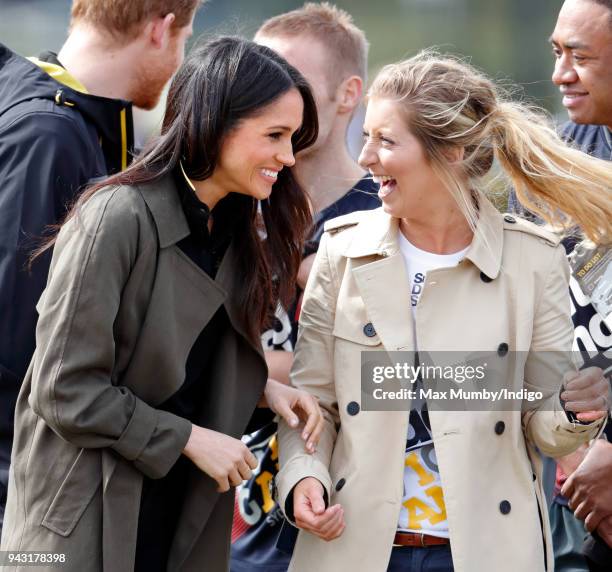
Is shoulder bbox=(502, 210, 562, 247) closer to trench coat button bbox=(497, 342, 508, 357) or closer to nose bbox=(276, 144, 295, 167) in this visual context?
trench coat button bbox=(497, 342, 508, 357)

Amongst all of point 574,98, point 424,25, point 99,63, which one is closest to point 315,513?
point 99,63

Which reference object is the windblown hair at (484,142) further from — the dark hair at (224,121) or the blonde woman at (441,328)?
the dark hair at (224,121)

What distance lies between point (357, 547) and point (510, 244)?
3.11ft

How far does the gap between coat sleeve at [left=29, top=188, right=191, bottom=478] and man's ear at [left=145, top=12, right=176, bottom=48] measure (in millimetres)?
1233

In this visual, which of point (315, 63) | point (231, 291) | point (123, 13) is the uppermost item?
point (123, 13)

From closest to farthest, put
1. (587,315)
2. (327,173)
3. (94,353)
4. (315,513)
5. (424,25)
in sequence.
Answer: (94,353)
(315,513)
(587,315)
(327,173)
(424,25)

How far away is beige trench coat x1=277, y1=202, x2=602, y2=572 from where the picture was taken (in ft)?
8.93

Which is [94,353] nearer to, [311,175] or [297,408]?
[297,408]

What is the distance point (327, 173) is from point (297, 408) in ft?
4.16

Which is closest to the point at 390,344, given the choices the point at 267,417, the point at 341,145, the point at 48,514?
the point at 267,417

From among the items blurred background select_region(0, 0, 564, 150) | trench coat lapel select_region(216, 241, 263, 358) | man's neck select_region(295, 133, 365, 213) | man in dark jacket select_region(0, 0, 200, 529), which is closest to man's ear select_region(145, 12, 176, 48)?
man in dark jacket select_region(0, 0, 200, 529)

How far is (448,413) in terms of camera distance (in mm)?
2773

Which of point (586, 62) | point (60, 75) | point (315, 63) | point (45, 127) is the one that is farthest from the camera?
point (315, 63)

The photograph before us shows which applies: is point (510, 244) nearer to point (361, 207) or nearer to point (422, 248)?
point (422, 248)
